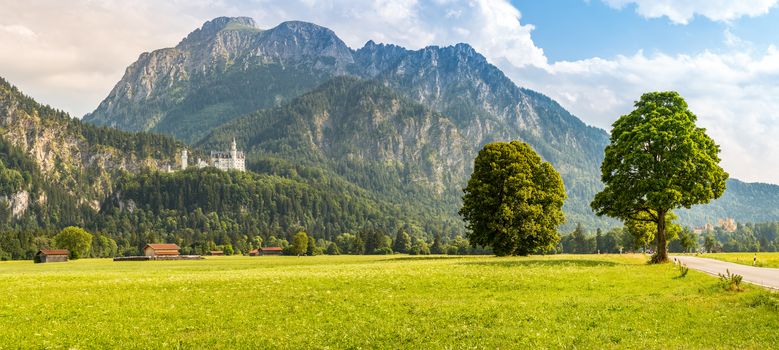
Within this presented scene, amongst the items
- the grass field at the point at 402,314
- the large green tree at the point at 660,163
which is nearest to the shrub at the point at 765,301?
the grass field at the point at 402,314

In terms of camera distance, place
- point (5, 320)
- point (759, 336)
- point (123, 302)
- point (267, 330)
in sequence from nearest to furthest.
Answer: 1. point (759, 336)
2. point (267, 330)
3. point (5, 320)
4. point (123, 302)

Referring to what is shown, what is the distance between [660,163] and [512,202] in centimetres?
2582

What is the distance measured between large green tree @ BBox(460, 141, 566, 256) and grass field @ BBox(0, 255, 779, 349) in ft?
127

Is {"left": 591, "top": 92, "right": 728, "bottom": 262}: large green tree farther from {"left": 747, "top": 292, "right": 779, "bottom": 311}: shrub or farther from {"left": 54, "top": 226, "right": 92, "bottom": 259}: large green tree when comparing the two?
{"left": 54, "top": 226, "right": 92, "bottom": 259}: large green tree

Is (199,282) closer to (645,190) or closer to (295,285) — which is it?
(295,285)

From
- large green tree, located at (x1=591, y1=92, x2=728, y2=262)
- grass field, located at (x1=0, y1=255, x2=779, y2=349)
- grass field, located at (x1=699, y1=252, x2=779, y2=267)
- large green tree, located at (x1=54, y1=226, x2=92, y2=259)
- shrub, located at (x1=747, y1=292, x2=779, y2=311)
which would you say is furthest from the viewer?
large green tree, located at (x1=54, y1=226, x2=92, y2=259)

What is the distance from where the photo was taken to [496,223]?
264ft

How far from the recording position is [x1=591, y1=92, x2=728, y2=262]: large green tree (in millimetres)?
56062

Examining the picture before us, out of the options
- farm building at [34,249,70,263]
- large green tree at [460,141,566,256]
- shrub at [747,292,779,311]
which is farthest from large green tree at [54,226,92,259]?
shrub at [747,292,779,311]

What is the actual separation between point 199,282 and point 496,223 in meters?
46.7

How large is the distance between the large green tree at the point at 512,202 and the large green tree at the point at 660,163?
17.9 meters

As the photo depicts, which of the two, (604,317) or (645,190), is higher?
(645,190)

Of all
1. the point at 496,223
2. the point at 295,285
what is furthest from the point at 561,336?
the point at 496,223

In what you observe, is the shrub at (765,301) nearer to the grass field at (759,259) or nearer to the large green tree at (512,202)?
the grass field at (759,259)
